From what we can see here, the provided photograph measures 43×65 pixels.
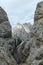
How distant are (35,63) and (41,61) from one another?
76cm

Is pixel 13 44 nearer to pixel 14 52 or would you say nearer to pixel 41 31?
pixel 14 52

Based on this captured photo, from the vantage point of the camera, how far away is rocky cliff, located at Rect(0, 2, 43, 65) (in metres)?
25.2

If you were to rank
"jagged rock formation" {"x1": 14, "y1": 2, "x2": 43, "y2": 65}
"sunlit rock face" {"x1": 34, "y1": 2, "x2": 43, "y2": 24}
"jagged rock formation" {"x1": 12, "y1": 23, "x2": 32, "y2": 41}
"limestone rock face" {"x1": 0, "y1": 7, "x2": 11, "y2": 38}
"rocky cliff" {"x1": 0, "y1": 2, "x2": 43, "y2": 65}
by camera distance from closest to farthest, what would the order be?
1. "rocky cliff" {"x1": 0, "y1": 2, "x2": 43, "y2": 65}
2. "jagged rock formation" {"x1": 14, "y1": 2, "x2": 43, "y2": 65}
3. "sunlit rock face" {"x1": 34, "y1": 2, "x2": 43, "y2": 24}
4. "limestone rock face" {"x1": 0, "y1": 7, "x2": 11, "y2": 38}
5. "jagged rock formation" {"x1": 12, "y1": 23, "x2": 32, "y2": 41}

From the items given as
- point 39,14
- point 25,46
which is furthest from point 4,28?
point 25,46

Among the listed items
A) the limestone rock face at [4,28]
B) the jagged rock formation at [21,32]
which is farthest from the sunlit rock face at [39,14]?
the jagged rock formation at [21,32]

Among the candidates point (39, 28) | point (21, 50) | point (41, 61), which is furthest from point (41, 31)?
point (41, 61)

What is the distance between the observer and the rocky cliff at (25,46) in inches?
991

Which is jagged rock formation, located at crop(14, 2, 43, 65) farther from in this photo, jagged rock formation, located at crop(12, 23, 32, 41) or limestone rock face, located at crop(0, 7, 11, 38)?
jagged rock formation, located at crop(12, 23, 32, 41)

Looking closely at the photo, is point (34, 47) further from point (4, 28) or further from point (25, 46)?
point (4, 28)

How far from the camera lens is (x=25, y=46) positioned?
35562 mm

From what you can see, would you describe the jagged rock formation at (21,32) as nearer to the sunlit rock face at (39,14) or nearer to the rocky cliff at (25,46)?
the rocky cliff at (25,46)

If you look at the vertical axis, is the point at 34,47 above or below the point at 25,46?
above

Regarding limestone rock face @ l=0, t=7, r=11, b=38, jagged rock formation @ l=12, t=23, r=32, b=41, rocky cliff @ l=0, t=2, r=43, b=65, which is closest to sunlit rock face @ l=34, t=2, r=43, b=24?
rocky cliff @ l=0, t=2, r=43, b=65

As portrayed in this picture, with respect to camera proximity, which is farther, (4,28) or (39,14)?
(4,28)
